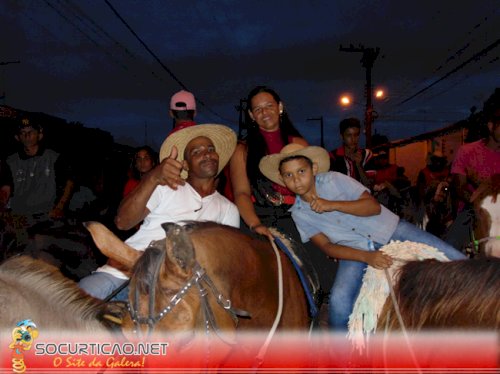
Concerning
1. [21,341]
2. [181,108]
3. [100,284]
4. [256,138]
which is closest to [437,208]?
[256,138]

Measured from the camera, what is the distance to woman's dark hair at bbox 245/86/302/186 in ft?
12.5

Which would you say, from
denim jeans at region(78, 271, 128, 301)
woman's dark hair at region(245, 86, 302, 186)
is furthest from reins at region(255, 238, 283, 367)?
woman's dark hair at region(245, 86, 302, 186)

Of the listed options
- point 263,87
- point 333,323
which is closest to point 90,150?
point 263,87

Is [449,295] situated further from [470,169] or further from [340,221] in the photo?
[470,169]

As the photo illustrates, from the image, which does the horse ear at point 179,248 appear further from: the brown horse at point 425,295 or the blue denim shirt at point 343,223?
the blue denim shirt at point 343,223

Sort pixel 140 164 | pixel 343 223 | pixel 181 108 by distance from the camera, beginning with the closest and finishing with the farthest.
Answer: pixel 343 223 < pixel 181 108 < pixel 140 164

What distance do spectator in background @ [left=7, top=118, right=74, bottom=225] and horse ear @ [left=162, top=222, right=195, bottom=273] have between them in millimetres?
4065

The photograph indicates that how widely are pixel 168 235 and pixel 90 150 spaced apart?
16608 mm

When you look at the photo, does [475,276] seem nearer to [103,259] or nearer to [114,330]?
[114,330]

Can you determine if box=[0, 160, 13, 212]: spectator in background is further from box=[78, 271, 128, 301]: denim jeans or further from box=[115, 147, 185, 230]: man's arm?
box=[115, 147, 185, 230]: man's arm

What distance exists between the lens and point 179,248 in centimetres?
192

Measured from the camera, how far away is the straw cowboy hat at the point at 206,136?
11.1ft

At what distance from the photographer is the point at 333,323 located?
312cm

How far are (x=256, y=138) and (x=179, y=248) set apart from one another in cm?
214
